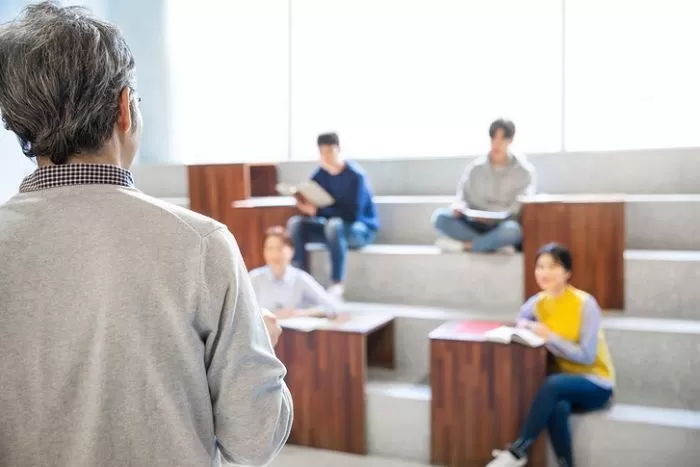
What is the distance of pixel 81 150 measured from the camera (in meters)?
0.89

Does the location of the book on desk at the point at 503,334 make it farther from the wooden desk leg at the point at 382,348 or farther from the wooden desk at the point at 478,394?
the wooden desk leg at the point at 382,348

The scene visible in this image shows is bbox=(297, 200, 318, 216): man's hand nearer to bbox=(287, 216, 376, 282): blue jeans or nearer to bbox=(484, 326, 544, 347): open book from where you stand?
bbox=(287, 216, 376, 282): blue jeans

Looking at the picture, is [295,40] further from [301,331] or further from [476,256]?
[301,331]

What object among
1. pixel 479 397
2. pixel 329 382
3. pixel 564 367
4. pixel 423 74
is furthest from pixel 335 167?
pixel 564 367

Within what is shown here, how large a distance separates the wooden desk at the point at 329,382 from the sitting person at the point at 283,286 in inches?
8.5

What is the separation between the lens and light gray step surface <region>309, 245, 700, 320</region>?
11.8ft

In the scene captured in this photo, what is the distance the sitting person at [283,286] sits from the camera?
3664 mm

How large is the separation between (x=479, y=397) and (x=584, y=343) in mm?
499

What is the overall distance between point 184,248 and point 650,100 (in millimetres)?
4865

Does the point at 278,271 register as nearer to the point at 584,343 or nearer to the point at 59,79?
the point at 584,343

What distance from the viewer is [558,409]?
2959mm

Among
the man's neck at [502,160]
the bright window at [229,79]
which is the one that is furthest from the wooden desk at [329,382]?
the bright window at [229,79]

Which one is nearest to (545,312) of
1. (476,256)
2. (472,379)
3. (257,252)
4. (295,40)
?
(472,379)

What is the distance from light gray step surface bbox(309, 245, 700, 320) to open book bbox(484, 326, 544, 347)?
A: 762 millimetres
